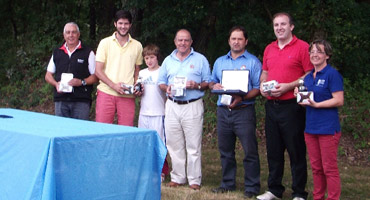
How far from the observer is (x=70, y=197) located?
3707 mm

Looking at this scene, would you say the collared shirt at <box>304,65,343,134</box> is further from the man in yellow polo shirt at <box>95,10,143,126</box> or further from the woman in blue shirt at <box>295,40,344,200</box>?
the man in yellow polo shirt at <box>95,10,143,126</box>

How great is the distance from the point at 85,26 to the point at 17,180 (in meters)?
13.6

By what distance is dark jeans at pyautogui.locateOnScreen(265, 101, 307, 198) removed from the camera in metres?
5.47

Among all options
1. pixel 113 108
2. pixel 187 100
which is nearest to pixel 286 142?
pixel 187 100

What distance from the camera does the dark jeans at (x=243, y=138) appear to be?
5926 mm

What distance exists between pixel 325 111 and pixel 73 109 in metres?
3.38

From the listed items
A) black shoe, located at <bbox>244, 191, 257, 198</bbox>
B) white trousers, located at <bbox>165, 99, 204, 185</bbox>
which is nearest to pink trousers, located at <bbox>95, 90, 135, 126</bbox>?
white trousers, located at <bbox>165, 99, 204, 185</bbox>


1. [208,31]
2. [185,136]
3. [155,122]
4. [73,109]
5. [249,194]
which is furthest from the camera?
[208,31]

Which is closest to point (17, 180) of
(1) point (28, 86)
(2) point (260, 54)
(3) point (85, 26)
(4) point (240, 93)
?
(4) point (240, 93)

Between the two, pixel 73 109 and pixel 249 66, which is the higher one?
pixel 249 66

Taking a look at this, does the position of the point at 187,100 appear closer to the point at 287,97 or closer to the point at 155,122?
the point at 155,122

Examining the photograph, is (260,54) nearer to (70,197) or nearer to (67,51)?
(67,51)

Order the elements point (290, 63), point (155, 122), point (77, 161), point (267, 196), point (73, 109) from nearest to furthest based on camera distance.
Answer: point (77, 161)
point (290, 63)
point (267, 196)
point (155, 122)
point (73, 109)

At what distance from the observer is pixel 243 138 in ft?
19.5
